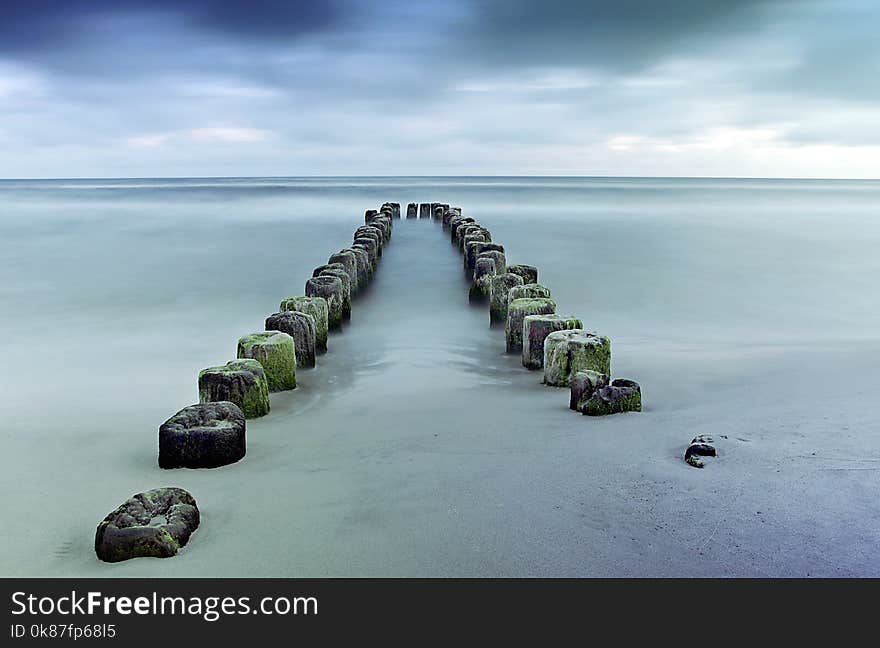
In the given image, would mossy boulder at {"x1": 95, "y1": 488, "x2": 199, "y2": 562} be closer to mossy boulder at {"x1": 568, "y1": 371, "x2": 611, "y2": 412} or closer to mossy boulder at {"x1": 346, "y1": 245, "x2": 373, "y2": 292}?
mossy boulder at {"x1": 568, "y1": 371, "x2": 611, "y2": 412}

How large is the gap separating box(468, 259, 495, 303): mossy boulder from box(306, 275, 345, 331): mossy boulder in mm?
1962

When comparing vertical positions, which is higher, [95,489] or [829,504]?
[829,504]

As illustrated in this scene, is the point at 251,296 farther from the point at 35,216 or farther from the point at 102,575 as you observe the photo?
the point at 35,216

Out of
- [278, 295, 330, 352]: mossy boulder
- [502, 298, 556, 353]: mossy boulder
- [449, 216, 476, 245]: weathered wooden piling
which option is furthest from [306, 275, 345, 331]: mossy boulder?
[449, 216, 476, 245]: weathered wooden piling

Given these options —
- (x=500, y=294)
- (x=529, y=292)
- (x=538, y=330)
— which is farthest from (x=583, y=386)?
(x=500, y=294)

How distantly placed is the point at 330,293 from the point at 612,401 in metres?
3.52

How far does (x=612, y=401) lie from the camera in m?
4.17

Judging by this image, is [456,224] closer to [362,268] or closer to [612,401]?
[362,268]
